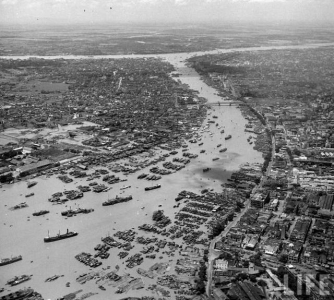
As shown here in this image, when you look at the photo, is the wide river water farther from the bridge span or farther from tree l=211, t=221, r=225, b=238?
the bridge span

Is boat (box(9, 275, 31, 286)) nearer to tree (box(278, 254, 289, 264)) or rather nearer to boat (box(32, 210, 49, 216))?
boat (box(32, 210, 49, 216))

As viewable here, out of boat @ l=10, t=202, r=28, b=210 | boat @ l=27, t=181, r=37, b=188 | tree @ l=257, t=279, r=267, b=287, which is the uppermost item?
tree @ l=257, t=279, r=267, b=287

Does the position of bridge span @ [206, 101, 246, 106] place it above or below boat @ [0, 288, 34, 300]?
below

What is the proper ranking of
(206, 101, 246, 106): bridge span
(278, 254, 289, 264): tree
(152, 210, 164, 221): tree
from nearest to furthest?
1. (278, 254, 289, 264): tree
2. (152, 210, 164, 221): tree
3. (206, 101, 246, 106): bridge span

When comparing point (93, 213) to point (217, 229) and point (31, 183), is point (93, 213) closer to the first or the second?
point (31, 183)

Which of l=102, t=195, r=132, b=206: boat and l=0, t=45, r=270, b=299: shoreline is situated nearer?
l=0, t=45, r=270, b=299: shoreline

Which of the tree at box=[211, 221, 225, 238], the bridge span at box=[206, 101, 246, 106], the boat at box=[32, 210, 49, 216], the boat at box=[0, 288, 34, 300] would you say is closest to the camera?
the boat at box=[0, 288, 34, 300]

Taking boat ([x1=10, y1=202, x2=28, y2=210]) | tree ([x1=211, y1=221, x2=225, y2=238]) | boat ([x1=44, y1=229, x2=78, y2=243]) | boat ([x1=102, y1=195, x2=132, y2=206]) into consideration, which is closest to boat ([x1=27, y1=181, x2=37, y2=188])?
boat ([x1=10, y1=202, x2=28, y2=210])

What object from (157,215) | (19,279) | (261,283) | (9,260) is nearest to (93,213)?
(157,215)

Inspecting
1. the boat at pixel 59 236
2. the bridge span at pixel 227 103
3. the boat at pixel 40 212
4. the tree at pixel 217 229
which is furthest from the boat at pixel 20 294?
the bridge span at pixel 227 103
